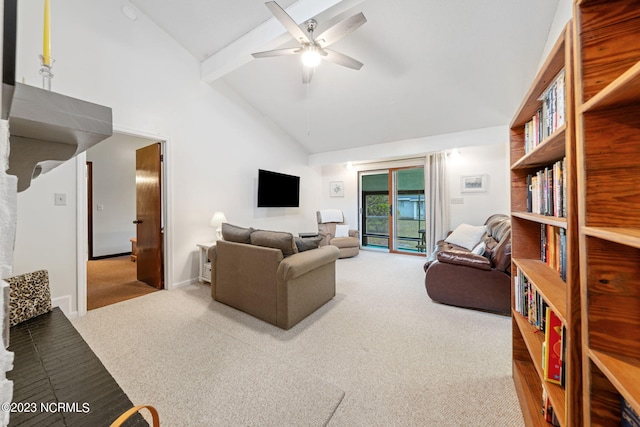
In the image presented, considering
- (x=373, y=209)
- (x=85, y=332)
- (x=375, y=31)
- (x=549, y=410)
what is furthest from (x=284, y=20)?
(x=373, y=209)

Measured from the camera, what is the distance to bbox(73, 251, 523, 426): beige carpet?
1.34 metres

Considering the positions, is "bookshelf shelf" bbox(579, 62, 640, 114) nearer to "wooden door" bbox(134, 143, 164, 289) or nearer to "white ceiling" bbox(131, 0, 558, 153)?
"white ceiling" bbox(131, 0, 558, 153)

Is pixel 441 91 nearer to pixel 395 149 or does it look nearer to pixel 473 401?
pixel 395 149

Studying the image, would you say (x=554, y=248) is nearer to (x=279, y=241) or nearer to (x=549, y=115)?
(x=549, y=115)

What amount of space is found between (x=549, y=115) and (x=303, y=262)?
183 centimetres

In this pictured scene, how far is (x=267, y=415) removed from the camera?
1320 millimetres

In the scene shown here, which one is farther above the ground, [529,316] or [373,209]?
[373,209]

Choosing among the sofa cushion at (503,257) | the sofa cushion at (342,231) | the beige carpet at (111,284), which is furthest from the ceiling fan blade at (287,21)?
the sofa cushion at (342,231)

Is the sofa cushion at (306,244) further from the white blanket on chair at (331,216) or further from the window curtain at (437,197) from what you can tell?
the white blanket on chair at (331,216)

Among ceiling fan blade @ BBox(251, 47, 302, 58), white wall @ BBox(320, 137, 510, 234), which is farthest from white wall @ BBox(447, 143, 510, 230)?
ceiling fan blade @ BBox(251, 47, 302, 58)

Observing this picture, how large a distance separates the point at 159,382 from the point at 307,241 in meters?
1.50

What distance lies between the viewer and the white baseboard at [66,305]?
2352 millimetres

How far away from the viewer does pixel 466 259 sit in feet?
8.30

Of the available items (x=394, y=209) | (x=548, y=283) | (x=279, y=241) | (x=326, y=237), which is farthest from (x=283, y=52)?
(x=394, y=209)
